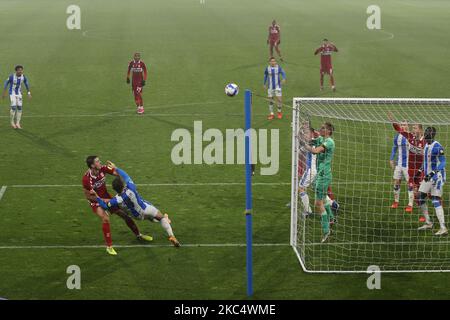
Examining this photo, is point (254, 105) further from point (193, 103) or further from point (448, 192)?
point (448, 192)

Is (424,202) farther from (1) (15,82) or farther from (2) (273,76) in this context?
(1) (15,82)

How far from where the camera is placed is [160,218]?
15859 mm

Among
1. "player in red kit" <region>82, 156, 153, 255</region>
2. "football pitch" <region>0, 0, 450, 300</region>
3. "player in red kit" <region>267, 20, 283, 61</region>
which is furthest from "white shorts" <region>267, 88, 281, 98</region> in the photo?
"player in red kit" <region>82, 156, 153, 255</region>

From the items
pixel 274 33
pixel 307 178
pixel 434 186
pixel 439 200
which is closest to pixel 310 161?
pixel 307 178

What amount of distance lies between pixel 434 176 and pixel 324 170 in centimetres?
218

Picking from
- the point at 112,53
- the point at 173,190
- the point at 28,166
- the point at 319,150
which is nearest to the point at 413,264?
the point at 319,150

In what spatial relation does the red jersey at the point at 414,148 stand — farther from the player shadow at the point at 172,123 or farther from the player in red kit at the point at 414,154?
the player shadow at the point at 172,123

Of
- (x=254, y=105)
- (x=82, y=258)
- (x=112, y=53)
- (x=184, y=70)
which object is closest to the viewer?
(x=82, y=258)

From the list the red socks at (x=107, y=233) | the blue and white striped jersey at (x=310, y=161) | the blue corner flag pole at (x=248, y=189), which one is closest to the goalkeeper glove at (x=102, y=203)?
the red socks at (x=107, y=233)

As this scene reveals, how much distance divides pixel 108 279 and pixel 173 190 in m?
5.81

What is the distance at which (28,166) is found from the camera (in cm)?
2225

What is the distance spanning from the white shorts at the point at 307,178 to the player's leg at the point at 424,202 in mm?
2179

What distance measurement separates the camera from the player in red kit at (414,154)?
56.4 ft

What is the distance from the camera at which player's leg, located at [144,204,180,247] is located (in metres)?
15.8
